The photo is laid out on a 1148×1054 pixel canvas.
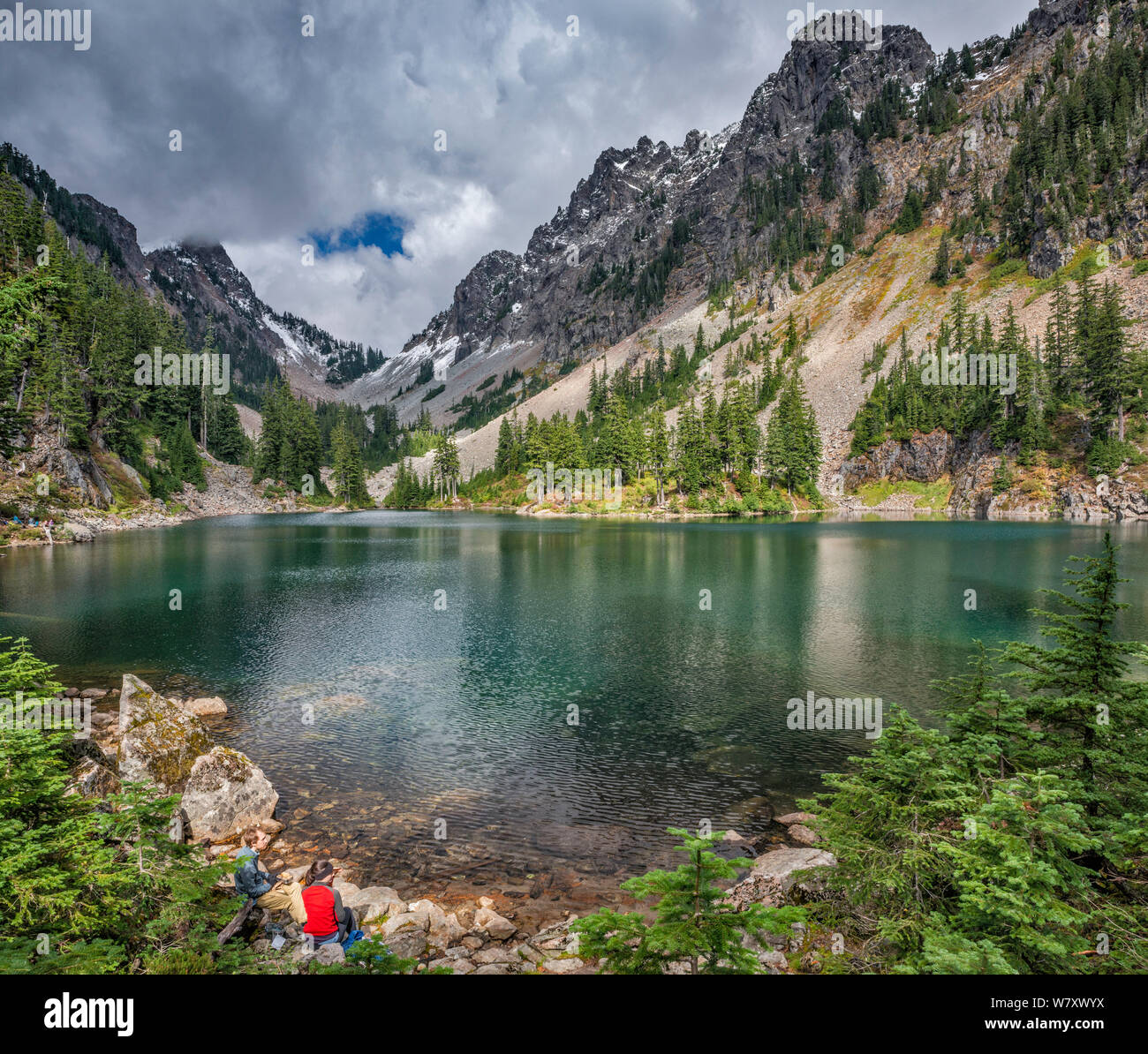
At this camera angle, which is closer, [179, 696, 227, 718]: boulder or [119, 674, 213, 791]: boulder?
[119, 674, 213, 791]: boulder

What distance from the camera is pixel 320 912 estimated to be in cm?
958

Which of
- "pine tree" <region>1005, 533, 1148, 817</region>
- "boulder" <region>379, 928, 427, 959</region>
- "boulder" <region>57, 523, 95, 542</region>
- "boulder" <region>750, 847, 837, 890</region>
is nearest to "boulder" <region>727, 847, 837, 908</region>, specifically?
"boulder" <region>750, 847, 837, 890</region>

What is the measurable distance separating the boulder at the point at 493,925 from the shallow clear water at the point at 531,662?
235cm

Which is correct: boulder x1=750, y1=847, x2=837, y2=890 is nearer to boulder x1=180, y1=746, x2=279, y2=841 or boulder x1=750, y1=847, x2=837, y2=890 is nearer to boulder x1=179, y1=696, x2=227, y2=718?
boulder x1=180, y1=746, x2=279, y2=841

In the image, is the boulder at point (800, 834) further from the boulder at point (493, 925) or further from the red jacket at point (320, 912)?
the red jacket at point (320, 912)

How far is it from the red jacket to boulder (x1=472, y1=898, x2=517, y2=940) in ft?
8.46

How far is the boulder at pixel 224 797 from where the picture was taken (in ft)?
46.1

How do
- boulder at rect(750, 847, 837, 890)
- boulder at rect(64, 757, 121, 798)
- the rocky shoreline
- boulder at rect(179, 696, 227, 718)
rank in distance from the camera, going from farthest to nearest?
boulder at rect(179, 696, 227, 718) < boulder at rect(64, 757, 121, 798) < boulder at rect(750, 847, 837, 890) < the rocky shoreline

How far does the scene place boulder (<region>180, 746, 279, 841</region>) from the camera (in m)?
14.1

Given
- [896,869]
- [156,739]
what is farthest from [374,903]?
[156,739]

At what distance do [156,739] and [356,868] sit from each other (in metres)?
7.99

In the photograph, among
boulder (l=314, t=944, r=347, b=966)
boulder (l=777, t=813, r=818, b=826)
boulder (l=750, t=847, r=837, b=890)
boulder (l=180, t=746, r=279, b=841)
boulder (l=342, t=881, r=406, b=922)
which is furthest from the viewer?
boulder (l=777, t=813, r=818, b=826)

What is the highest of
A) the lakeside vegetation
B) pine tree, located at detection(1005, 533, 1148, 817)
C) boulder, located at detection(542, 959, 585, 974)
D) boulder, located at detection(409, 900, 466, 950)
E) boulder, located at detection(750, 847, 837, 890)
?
pine tree, located at detection(1005, 533, 1148, 817)

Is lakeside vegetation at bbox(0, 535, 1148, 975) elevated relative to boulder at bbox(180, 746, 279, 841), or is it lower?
elevated
